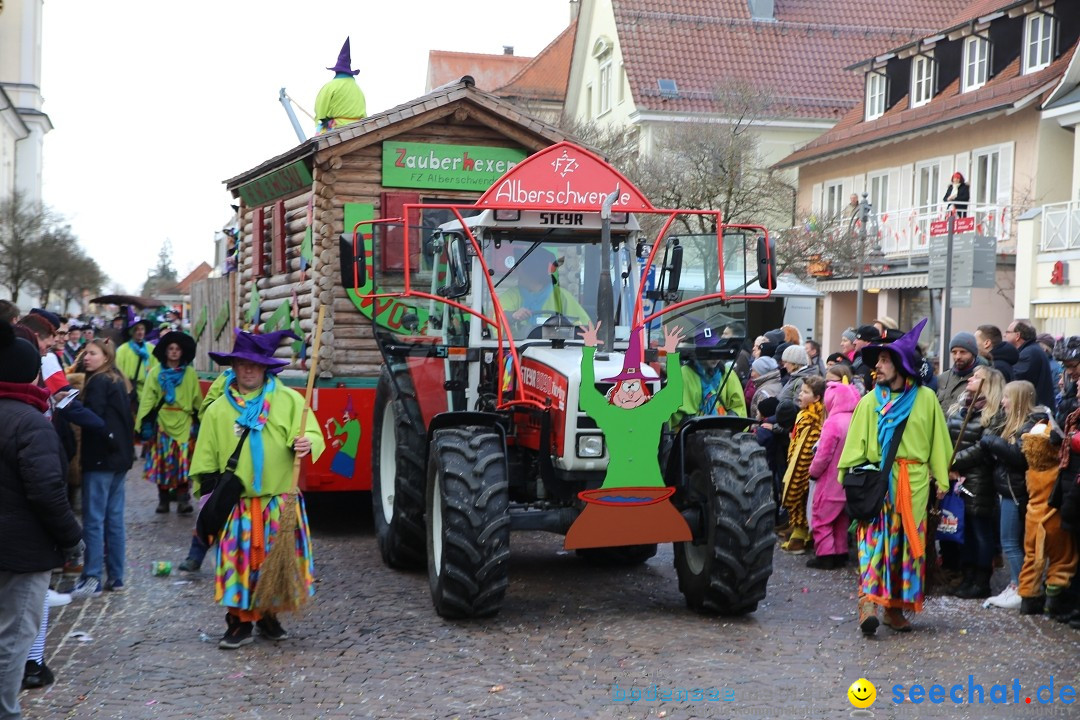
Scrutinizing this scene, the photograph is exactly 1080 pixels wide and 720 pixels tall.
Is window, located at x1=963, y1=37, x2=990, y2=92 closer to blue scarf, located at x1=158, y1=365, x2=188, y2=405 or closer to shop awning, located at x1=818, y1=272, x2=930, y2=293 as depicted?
shop awning, located at x1=818, y1=272, x2=930, y2=293

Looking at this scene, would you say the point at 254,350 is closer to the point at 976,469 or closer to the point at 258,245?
the point at 976,469

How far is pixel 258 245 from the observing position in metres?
14.0

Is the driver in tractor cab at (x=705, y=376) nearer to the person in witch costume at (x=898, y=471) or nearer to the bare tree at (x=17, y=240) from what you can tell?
the person in witch costume at (x=898, y=471)

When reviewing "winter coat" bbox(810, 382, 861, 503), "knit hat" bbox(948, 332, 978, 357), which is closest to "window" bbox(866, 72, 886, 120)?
"knit hat" bbox(948, 332, 978, 357)

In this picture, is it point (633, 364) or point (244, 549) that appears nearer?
point (244, 549)

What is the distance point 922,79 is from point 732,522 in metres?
25.3

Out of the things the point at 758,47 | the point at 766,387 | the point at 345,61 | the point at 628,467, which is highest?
the point at 758,47

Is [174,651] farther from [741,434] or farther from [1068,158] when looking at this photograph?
[1068,158]

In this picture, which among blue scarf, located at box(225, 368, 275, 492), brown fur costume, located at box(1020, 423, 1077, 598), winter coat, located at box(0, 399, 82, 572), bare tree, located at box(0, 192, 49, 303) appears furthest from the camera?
bare tree, located at box(0, 192, 49, 303)

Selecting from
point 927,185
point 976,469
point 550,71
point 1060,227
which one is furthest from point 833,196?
point 976,469

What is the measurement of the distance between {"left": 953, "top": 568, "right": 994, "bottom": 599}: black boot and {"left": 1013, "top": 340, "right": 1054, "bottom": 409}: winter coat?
2.29 m

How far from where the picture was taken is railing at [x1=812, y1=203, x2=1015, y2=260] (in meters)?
26.2

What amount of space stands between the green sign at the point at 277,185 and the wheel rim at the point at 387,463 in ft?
9.20

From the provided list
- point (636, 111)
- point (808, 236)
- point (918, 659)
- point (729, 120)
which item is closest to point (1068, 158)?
point (808, 236)
